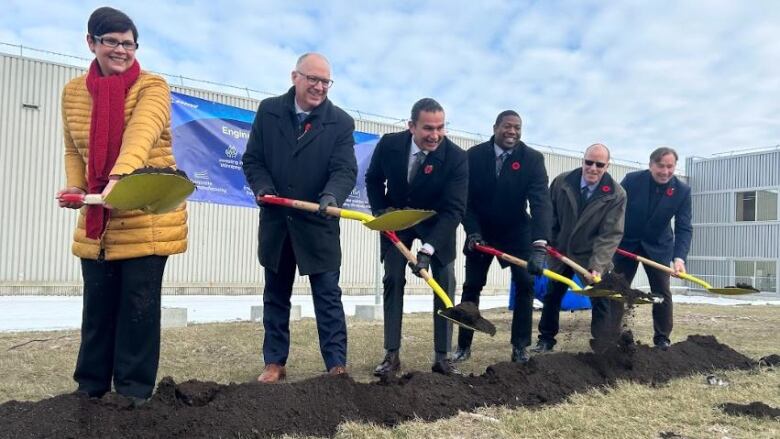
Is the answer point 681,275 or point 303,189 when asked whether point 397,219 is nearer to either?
point 303,189

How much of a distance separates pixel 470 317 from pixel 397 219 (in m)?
0.73

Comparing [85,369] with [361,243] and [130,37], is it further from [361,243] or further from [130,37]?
[361,243]

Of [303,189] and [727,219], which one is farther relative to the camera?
[727,219]

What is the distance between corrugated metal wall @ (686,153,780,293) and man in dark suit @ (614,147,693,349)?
66.3 feet

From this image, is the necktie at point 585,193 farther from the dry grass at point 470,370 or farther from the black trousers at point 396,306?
the black trousers at point 396,306

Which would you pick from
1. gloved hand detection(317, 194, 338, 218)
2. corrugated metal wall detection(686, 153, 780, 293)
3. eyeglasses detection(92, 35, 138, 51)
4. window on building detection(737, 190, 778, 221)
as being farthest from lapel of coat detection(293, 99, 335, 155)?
window on building detection(737, 190, 778, 221)

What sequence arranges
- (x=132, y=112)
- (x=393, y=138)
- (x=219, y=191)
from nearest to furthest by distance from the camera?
(x=132, y=112) < (x=393, y=138) < (x=219, y=191)

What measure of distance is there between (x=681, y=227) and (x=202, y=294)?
36.6ft

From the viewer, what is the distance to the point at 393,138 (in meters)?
4.48

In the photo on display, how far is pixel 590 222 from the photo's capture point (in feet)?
18.1

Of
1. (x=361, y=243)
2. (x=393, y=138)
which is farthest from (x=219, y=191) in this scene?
(x=361, y=243)

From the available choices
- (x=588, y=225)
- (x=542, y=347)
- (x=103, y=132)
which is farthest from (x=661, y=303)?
(x=103, y=132)

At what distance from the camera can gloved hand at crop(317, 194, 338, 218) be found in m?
3.51

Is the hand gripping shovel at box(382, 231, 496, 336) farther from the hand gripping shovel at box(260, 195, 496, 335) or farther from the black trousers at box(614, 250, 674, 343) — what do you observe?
the black trousers at box(614, 250, 674, 343)
